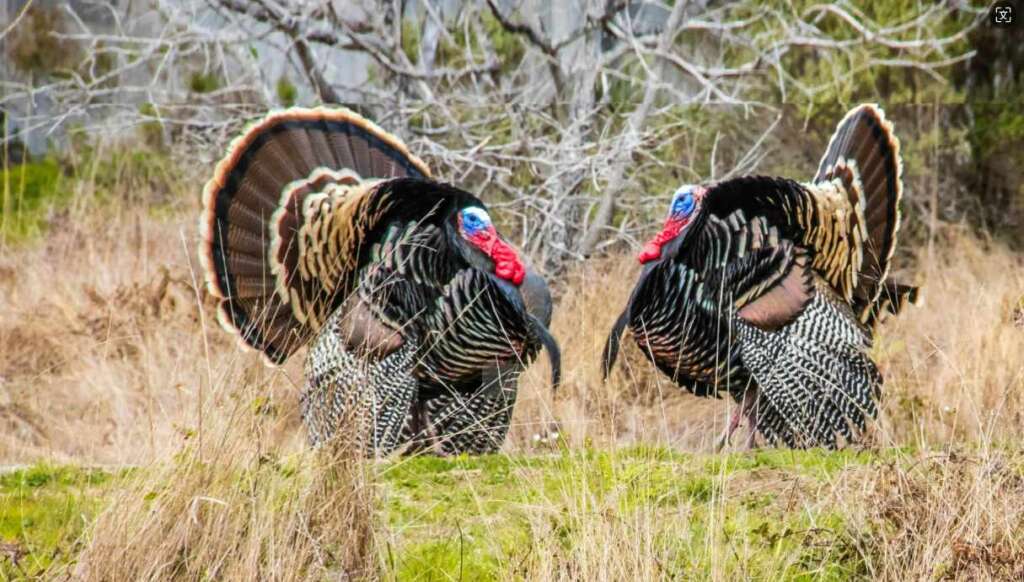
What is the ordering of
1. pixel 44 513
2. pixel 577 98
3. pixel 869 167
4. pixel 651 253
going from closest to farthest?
1. pixel 44 513
2. pixel 651 253
3. pixel 869 167
4. pixel 577 98

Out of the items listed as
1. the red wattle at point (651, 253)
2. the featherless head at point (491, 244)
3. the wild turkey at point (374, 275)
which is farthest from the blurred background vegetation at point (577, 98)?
the featherless head at point (491, 244)

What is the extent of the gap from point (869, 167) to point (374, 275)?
2297mm

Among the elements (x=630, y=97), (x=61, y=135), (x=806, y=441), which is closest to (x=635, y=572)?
(x=806, y=441)

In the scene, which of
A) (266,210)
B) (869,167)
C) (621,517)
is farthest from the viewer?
(869,167)

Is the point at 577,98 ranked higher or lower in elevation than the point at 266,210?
higher

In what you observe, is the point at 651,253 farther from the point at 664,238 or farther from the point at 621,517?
the point at 621,517

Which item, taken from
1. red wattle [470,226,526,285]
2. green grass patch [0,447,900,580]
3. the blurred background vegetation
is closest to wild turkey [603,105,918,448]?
red wattle [470,226,526,285]

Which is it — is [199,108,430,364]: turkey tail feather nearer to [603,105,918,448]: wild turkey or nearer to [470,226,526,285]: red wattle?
[470,226,526,285]: red wattle

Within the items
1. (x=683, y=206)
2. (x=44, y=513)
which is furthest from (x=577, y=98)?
(x=44, y=513)

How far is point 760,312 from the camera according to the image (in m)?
5.64

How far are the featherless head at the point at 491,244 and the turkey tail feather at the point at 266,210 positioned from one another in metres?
0.74

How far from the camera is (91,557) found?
3.48m

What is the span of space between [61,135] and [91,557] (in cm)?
1041

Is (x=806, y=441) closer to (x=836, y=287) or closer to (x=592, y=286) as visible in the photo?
(x=836, y=287)
